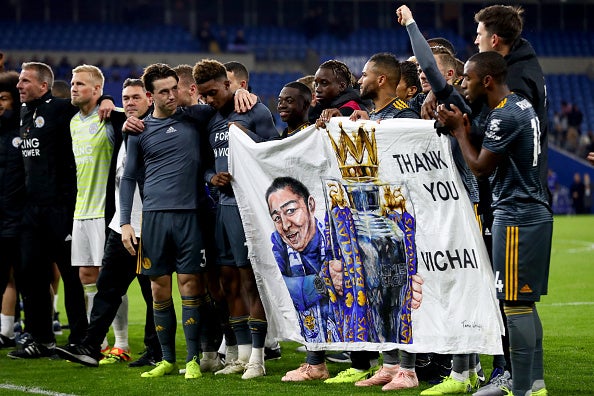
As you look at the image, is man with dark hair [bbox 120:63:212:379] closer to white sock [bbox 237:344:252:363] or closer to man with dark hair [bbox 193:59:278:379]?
man with dark hair [bbox 193:59:278:379]

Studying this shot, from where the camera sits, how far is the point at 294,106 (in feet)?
23.7

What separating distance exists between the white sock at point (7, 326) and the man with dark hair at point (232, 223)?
2966 millimetres

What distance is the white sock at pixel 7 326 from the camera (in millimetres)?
9359

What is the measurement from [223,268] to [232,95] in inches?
51.7

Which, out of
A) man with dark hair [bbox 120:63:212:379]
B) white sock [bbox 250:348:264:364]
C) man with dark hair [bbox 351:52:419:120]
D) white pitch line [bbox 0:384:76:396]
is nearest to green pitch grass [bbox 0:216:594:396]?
white pitch line [bbox 0:384:76:396]

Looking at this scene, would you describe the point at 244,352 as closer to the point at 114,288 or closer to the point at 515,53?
the point at 114,288

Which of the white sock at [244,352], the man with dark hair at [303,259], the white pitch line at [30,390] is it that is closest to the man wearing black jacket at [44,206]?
the white pitch line at [30,390]

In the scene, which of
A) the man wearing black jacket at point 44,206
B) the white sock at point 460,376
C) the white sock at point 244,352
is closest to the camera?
the white sock at point 460,376

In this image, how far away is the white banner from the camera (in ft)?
20.0

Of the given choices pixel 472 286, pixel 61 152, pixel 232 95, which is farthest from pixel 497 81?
pixel 61 152

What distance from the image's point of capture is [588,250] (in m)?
19.0

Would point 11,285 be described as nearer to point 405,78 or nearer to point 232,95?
point 232,95

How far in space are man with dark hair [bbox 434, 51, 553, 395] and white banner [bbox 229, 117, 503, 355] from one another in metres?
0.43

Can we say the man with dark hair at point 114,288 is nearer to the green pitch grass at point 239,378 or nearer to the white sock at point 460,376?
the green pitch grass at point 239,378
